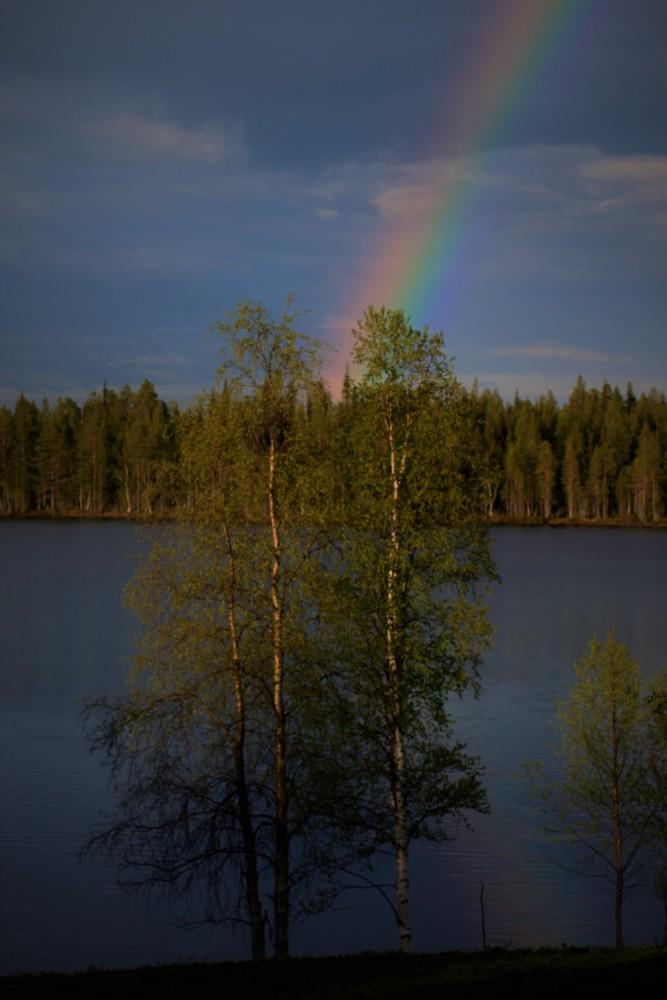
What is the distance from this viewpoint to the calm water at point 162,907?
22172 mm

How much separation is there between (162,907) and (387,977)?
34.5 feet

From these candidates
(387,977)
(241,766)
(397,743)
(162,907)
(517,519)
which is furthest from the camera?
(517,519)

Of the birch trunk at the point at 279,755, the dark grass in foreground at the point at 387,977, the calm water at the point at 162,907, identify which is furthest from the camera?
the calm water at the point at 162,907

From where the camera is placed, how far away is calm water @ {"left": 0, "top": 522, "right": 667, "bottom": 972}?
22.2 metres

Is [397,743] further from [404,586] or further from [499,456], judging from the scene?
[499,456]

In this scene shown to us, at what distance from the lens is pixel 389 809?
19.7 meters

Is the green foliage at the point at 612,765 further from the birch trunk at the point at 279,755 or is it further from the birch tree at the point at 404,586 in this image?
the birch trunk at the point at 279,755

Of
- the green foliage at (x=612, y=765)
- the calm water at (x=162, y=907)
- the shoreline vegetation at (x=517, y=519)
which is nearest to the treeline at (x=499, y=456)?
the shoreline vegetation at (x=517, y=519)

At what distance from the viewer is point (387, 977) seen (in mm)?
14375

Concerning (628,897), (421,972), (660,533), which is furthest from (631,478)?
(421,972)

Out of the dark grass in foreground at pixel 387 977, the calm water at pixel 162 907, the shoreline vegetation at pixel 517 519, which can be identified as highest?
the shoreline vegetation at pixel 517 519

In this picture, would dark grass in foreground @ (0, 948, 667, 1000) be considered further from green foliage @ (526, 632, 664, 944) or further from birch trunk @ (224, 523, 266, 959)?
green foliage @ (526, 632, 664, 944)

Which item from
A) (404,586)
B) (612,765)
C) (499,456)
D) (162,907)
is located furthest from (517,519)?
(404,586)

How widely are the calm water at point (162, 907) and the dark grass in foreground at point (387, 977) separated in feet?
18.6
